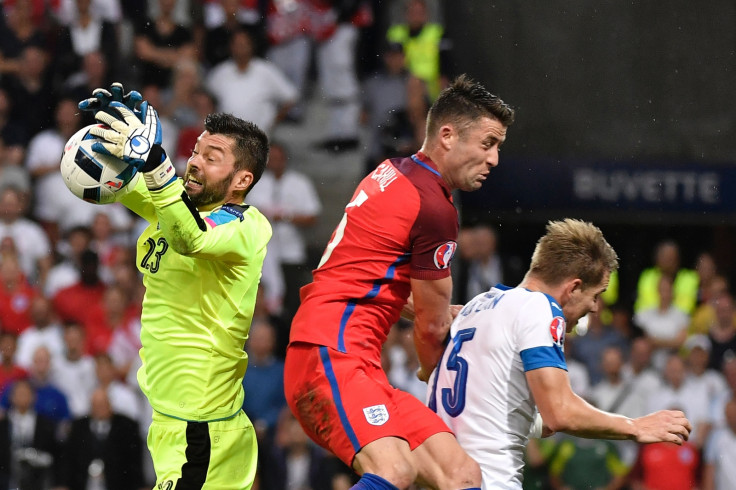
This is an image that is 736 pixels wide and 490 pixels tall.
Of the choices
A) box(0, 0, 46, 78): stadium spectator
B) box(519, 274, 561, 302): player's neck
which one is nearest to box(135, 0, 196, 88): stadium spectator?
box(0, 0, 46, 78): stadium spectator

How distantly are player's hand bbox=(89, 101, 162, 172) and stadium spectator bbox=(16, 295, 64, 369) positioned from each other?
22.3 feet

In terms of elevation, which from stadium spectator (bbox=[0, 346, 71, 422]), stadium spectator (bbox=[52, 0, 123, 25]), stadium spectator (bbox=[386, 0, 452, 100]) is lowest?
stadium spectator (bbox=[0, 346, 71, 422])

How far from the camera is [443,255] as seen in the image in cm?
480

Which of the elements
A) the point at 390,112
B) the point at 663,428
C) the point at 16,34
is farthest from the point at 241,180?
the point at 16,34

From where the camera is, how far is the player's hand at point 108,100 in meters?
4.33

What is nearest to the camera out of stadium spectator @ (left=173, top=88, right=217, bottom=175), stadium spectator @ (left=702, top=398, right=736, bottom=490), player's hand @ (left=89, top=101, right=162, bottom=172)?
player's hand @ (left=89, top=101, right=162, bottom=172)

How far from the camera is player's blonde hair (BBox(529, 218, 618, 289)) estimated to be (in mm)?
4773

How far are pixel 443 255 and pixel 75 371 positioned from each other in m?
6.78

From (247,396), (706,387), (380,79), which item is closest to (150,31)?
(380,79)

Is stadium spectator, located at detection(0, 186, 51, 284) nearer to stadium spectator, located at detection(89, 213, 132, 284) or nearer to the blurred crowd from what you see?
the blurred crowd

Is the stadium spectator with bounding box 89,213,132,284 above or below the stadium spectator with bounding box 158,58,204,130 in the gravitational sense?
below

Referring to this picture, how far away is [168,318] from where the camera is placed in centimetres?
493

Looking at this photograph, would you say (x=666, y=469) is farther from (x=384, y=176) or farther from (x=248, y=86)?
(x=384, y=176)

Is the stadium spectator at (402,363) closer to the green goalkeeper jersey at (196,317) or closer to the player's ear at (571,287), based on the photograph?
the green goalkeeper jersey at (196,317)
